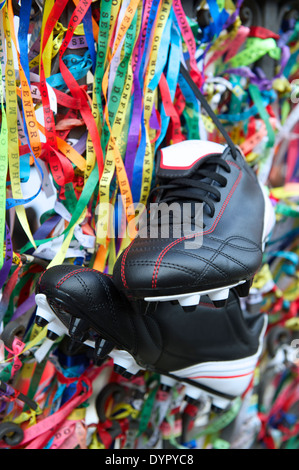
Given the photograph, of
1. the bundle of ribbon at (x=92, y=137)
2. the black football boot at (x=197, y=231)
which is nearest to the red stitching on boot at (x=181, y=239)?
the black football boot at (x=197, y=231)

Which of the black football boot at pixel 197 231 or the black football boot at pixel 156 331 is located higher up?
the black football boot at pixel 197 231

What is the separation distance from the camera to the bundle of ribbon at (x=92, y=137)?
65 centimetres

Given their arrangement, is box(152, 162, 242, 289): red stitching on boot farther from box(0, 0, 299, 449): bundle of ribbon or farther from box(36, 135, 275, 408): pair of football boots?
box(0, 0, 299, 449): bundle of ribbon

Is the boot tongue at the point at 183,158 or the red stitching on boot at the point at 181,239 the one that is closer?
the red stitching on boot at the point at 181,239

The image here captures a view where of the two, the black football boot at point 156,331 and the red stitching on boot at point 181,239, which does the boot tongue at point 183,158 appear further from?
the black football boot at point 156,331

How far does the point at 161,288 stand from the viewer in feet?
1.76

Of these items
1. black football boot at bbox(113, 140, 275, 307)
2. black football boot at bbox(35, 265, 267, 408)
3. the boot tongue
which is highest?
the boot tongue

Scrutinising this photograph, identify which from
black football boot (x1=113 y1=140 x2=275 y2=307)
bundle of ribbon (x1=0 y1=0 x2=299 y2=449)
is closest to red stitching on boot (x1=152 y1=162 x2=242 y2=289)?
black football boot (x1=113 y1=140 x2=275 y2=307)

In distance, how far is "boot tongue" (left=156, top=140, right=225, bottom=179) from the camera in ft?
2.18

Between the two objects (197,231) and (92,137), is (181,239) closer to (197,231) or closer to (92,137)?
(197,231)

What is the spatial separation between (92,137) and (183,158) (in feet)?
0.46

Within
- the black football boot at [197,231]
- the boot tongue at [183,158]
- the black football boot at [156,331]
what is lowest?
the black football boot at [156,331]

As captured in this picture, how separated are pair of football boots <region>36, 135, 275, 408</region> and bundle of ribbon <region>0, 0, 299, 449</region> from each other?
2.9 inches

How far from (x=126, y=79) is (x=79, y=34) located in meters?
0.09
